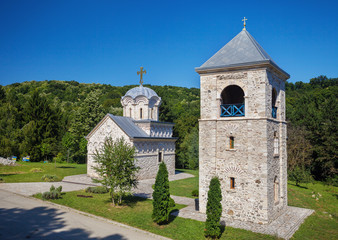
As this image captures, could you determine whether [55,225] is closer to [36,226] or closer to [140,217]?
[36,226]

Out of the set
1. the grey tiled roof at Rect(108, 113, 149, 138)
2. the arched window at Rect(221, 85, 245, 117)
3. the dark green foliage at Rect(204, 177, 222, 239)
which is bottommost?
the dark green foliage at Rect(204, 177, 222, 239)

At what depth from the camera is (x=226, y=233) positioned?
1118cm

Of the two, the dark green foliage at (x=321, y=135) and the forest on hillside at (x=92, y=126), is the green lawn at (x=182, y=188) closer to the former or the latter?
the forest on hillside at (x=92, y=126)

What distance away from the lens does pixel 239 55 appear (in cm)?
1355

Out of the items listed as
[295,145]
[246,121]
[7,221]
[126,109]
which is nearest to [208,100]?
[246,121]

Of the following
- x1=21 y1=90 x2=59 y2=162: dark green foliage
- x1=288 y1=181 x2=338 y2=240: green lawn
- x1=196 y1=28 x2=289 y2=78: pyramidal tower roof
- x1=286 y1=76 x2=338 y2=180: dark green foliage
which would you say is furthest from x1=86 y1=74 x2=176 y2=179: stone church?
x1=21 y1=90 x2=59 y2=162: dark green foliage

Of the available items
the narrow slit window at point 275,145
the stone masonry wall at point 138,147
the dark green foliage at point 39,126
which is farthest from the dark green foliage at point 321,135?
the dark green foliage at point 39,126

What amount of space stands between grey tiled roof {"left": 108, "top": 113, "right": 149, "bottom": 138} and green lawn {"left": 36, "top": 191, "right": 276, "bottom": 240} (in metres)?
7.69

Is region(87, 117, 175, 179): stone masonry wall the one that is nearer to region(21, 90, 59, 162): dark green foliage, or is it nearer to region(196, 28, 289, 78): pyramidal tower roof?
region(196, 28, 289, 78): pyramidal tower roof

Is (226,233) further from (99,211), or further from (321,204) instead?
(321,204)

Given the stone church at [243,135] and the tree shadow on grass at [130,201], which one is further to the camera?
the tree shadow on grass at [130,201]

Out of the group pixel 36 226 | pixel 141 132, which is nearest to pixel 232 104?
pixel 36 226

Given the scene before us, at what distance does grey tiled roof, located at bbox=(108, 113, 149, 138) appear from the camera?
2415cm

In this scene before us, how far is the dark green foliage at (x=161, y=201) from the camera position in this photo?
12141 mm
